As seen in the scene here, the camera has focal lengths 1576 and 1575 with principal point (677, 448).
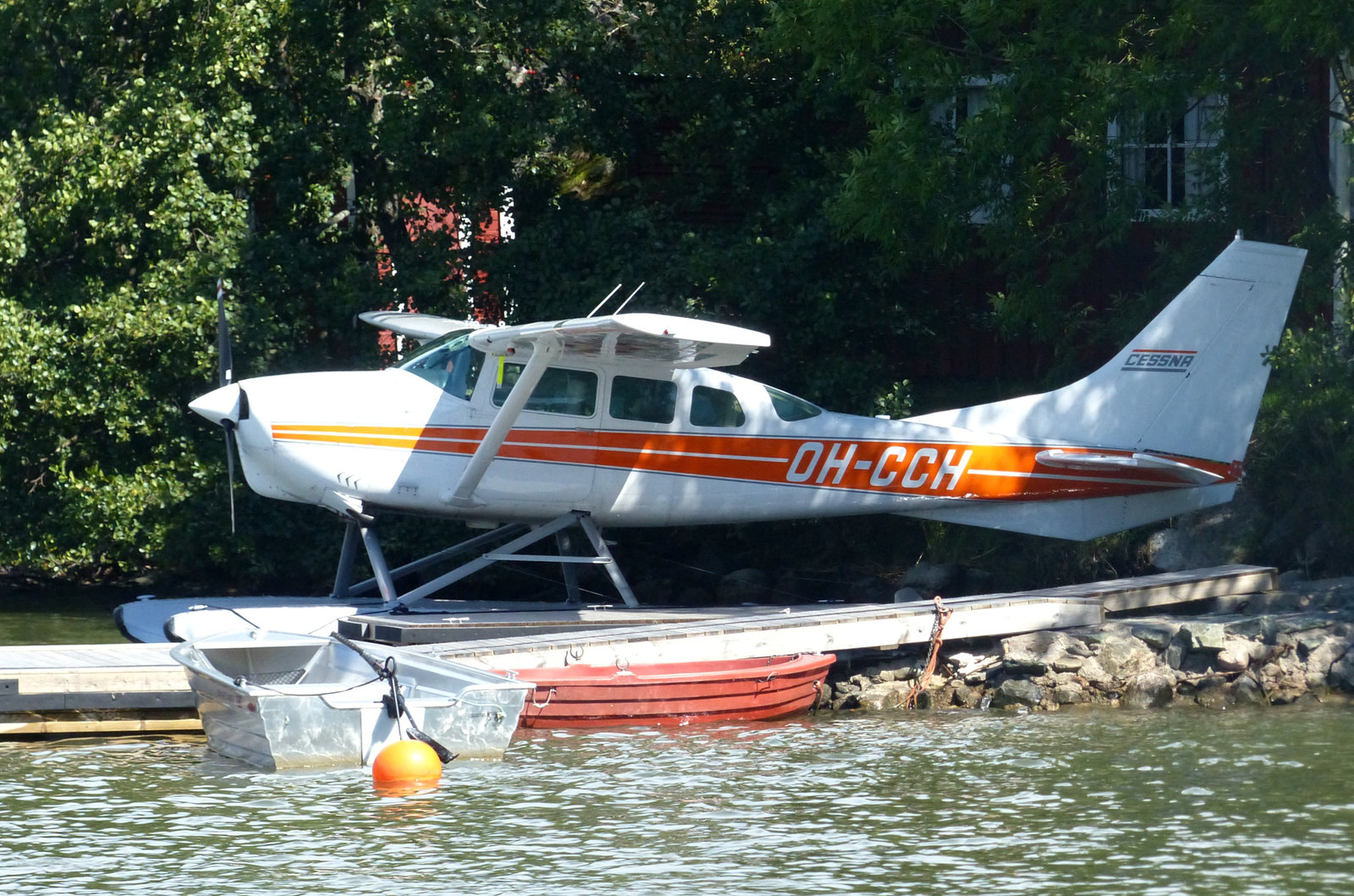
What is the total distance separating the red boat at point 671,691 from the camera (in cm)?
969

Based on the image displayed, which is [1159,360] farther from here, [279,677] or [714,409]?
[279,677]

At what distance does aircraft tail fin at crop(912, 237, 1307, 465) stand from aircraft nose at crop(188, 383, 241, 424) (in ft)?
18.6

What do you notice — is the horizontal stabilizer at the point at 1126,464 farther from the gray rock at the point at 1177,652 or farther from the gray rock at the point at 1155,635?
the gray rock at the point at 1177,652

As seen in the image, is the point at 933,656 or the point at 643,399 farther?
the point at 643,399

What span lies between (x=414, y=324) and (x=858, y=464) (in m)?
3.93

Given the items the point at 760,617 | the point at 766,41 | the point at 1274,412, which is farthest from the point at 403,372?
the point at 1274,412

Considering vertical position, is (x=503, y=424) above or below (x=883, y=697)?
above

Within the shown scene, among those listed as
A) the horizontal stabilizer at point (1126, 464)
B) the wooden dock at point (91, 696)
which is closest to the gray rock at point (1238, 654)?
the horizontal stabilizer at point (1126, 464)

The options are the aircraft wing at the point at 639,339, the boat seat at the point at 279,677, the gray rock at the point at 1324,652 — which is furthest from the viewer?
the gray rock at the point at 1324,652

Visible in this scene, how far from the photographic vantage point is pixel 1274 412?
13141 millimetres

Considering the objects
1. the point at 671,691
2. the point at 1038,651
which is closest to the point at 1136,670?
the point at 1038,651

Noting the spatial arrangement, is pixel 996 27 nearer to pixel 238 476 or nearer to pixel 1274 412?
pixel 1274 412

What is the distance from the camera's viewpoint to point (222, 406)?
37.4 feet

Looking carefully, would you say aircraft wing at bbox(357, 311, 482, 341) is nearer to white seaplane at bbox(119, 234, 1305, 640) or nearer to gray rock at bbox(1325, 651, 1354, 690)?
white seaplane at bbox(119, 234, 1305, 640)
